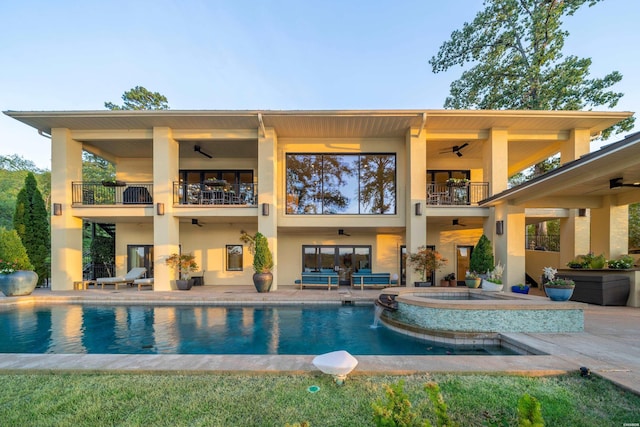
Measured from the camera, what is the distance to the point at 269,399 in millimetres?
3035

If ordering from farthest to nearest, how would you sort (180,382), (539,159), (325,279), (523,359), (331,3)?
1. (331,3)
2. (539,159)
3. (325,279)
4. (523,359)
5. (180,382)

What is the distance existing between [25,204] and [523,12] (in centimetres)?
2465

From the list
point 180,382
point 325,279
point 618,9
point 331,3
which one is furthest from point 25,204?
point 618,9

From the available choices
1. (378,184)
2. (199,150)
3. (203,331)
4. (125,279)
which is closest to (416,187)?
(378,184)

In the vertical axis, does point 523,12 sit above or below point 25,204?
above

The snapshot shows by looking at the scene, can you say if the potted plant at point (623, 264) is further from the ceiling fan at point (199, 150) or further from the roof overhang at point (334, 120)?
the ceiling fan at point (199, 150)

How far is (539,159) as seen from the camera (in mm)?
13102

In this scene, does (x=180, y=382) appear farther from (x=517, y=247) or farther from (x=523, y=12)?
(x=523, y=12)

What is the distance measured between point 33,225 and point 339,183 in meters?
13.5

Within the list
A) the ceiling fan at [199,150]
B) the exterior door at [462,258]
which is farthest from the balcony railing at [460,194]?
the ceiling fan at [199,150]

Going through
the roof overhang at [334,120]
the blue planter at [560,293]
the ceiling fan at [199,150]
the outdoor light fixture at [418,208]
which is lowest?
the blue planter at [560,293]

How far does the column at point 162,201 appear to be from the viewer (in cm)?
1088

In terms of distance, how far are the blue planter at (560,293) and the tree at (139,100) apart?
2545cm

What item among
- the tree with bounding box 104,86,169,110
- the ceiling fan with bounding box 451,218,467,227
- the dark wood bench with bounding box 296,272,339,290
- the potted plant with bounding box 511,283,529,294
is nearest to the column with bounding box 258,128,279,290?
the dark wood bench with bounding box 296,272,339,290
